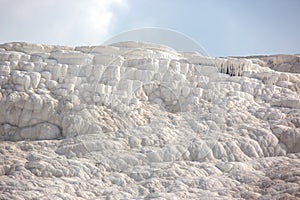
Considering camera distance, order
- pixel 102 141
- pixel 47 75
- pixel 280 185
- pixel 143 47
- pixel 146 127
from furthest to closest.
Answer: pixel 143 47 < pixel 47 75 < pixel 146 127 < pixel 102 141 < pixel 280 185

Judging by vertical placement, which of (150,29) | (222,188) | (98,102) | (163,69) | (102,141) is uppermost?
(150,29)

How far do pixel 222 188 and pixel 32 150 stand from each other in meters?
3.12

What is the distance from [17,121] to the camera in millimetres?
7590

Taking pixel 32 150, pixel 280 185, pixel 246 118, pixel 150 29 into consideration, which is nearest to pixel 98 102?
pixel 32 150

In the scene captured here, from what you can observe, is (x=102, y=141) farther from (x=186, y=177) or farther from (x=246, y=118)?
(x=246, y=118)

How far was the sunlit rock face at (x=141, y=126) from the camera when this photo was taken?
6.06 meters

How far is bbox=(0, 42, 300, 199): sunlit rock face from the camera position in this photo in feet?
19.9

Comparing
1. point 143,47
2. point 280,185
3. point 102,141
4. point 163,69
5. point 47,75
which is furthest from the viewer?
point 143,47

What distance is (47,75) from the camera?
8070mm

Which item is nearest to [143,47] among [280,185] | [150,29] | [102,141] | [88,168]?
[150,29]

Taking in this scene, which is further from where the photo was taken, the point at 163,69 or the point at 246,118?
the point at 163,69

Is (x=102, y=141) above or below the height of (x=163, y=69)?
below

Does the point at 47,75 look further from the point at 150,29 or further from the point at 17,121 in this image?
the point at 150,29

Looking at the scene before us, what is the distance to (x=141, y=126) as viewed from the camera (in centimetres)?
746
